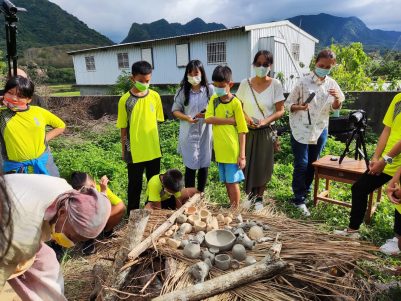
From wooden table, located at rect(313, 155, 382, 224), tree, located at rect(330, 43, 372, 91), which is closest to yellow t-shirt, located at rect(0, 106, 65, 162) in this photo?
wooden table, located at rect(313, 155, 382, 224)

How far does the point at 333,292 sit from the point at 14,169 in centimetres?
299

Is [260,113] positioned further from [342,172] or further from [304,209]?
[304,209]

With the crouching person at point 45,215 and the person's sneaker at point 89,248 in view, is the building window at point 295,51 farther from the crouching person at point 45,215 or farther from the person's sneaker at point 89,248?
the crouching person at point 45,215

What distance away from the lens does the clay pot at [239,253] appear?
2088mm

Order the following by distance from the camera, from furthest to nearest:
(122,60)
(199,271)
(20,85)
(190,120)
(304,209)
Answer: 1. (122,60)
2. (304,209)
3. (190,120)
4. (20,85)
5. (199,271)

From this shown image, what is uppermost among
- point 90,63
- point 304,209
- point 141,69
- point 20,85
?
point 90,63

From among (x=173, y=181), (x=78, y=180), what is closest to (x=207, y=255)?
(x=173, y=181)

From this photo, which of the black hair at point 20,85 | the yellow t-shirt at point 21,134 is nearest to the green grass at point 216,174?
the yellow t-shirt at point 21,134

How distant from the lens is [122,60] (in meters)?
20.0

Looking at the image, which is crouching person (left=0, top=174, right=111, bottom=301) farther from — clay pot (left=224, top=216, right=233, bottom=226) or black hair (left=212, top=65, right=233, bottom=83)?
black hair (left=212, top=65, right=233, bottom=83)

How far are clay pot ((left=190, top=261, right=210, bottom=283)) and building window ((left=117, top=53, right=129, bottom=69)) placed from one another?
1952 centimetres

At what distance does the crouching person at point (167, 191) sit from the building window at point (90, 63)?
21258 mm

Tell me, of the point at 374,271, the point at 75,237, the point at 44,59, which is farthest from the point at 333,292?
the point at 44,59

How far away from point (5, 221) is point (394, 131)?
307 centimetres
